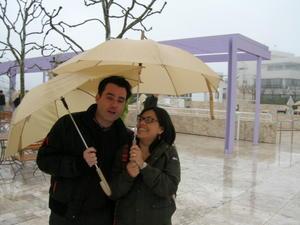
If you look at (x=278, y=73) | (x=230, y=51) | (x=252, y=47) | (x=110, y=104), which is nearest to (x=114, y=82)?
(x=110, y=104)

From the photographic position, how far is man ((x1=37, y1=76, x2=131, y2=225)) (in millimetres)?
1918

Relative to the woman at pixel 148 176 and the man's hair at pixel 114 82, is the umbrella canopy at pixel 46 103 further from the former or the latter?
the woman at pixel 148 176

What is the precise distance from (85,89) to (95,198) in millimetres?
856

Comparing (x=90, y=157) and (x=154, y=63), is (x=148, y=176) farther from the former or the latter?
(x=154, y=63)

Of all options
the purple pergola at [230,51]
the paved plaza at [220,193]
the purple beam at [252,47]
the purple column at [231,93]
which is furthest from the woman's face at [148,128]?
the purple beam at [252,47]

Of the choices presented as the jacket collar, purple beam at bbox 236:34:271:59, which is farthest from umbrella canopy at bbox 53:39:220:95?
purple beam at bbox 236:34:271:59

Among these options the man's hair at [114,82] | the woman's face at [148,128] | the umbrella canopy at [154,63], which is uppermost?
the umbrella canopy at [154,63]

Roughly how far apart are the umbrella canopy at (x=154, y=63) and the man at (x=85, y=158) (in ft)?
0.69

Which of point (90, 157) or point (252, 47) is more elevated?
point (252, 47)

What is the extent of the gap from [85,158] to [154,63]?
1.89 feet

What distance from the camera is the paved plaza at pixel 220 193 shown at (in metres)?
4.50

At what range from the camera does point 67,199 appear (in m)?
1.92

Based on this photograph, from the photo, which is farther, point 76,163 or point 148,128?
point 148,128

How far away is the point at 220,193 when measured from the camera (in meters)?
5.68
